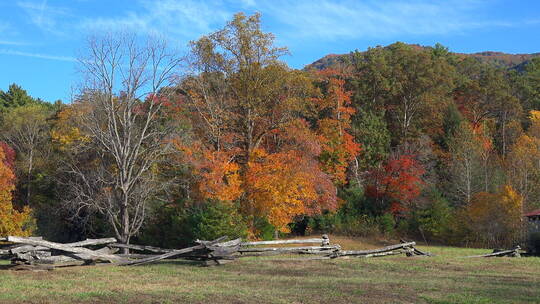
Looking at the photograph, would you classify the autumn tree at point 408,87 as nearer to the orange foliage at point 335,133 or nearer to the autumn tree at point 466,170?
the orange foliage at point 335,133

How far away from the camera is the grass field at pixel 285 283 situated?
42.3 feet

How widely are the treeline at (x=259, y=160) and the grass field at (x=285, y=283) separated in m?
12.0

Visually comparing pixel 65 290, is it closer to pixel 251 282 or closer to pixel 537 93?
pixel 251 282

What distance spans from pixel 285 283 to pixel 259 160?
22.3 metres

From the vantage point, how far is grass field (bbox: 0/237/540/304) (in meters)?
12.9

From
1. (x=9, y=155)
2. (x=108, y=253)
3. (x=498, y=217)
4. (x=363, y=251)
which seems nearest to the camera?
(x=108, y=253)

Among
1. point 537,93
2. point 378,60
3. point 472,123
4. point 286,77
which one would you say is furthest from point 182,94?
point 537,93

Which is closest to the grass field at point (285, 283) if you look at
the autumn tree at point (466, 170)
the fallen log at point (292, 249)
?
the fallen log at point (292, 249)

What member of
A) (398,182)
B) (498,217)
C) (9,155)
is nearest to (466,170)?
(398,182)

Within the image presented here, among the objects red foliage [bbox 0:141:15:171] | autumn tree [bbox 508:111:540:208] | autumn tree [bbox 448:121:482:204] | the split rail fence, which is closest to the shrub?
the split rail fence

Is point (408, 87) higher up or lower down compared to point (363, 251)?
higher up

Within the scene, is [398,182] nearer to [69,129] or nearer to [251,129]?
[251,129]

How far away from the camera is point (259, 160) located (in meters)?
38.0

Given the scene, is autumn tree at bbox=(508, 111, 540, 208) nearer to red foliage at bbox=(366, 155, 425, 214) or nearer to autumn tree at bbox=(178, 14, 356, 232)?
red foliage at bbox=(366, 155, 425, 214)
